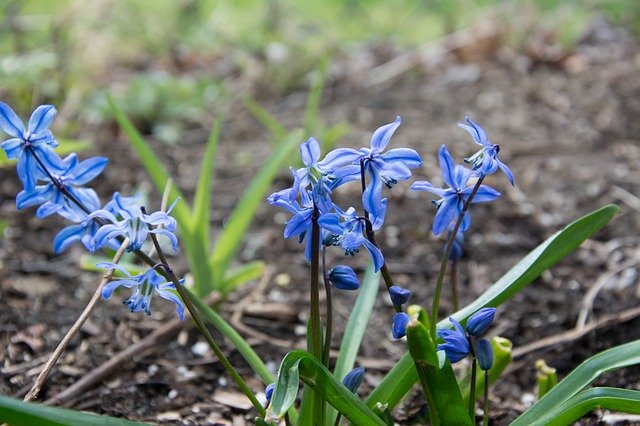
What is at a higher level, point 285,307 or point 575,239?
point 575,239

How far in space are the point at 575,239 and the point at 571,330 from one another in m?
1.09

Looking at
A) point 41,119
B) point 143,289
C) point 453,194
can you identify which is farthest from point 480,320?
point 41,119

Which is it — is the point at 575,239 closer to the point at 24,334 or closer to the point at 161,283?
the point at 161,283

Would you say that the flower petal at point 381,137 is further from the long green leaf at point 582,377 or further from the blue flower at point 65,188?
the long green leaf at point 582,377

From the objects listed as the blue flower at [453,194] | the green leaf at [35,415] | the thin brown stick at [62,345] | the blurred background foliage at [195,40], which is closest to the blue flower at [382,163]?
the blue flower at [453,194]

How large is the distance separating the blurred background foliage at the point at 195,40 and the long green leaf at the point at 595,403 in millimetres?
3267

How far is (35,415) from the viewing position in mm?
1335

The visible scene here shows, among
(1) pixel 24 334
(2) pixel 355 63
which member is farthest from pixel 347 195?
(2) pixel 355 63

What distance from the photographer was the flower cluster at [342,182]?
151 centimetres

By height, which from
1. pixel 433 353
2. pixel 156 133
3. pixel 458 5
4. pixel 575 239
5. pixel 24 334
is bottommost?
pixel 24 334

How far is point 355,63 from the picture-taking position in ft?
19.6

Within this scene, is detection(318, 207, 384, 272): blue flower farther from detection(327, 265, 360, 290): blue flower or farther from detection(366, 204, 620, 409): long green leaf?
detection(366, 204, 620, 409): long green leaf

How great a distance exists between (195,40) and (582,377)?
4.88 metres

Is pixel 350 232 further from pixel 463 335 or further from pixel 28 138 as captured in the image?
pixel 28 138
